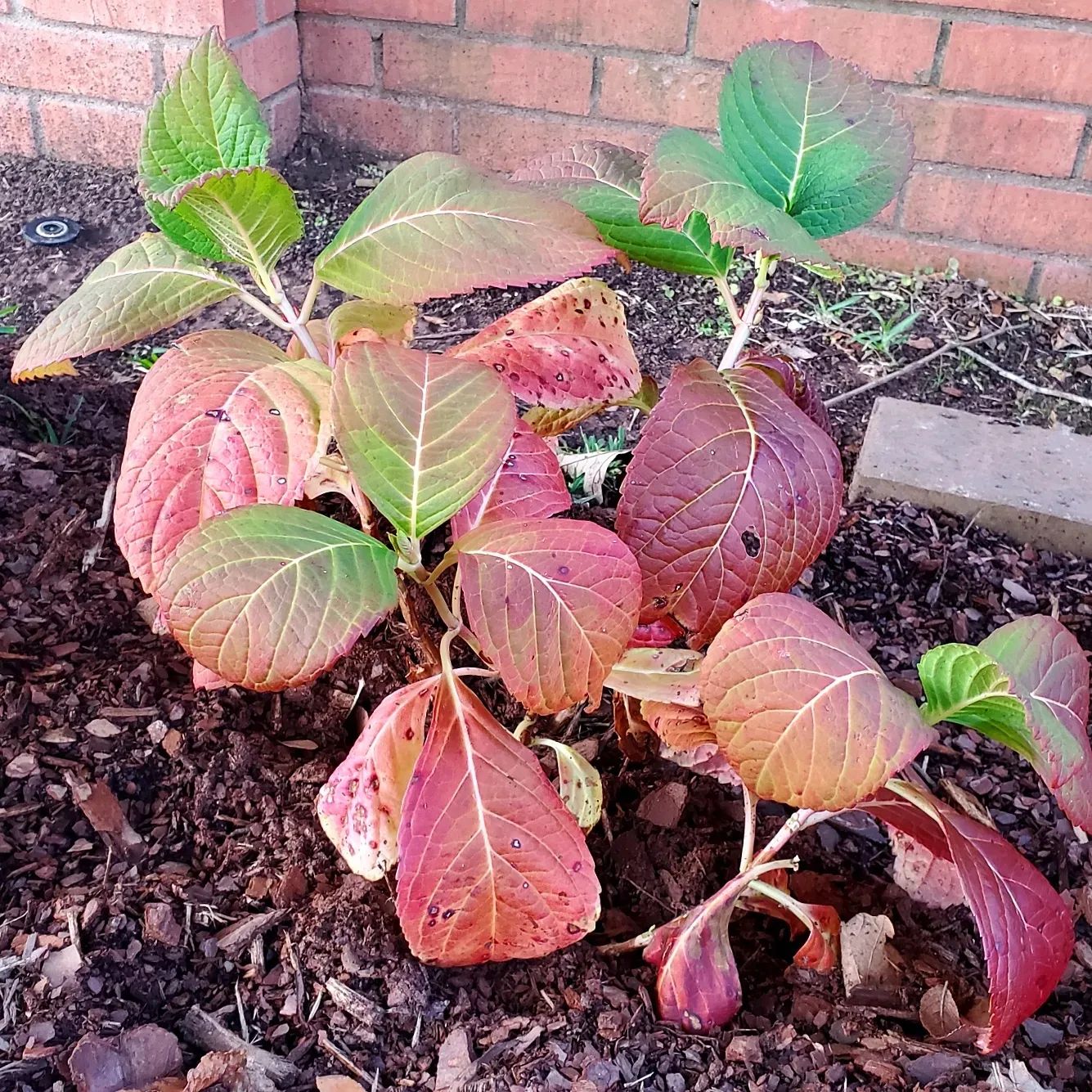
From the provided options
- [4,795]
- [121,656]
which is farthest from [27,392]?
[4,795]

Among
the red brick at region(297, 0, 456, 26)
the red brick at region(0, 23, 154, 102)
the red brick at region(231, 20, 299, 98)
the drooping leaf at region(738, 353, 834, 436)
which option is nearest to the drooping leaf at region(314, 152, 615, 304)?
the drooping leaf at region(738, 353, 834, 436)

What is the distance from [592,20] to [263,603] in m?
2.16

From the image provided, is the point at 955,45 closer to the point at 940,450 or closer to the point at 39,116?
the point at 940,450

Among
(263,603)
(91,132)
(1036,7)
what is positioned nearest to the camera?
(263,603)

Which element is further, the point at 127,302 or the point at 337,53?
the point at 337,53

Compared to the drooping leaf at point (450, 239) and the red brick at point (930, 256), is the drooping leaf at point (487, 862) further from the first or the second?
the red brick at point (930, 256)

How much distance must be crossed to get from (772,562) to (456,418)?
285 mm

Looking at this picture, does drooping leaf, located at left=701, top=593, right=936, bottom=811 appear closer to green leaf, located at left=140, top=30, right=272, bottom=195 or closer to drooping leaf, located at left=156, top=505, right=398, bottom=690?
drooping leaf, located at left=156, top=505, right=398, bottom=690

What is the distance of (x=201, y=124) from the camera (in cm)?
90

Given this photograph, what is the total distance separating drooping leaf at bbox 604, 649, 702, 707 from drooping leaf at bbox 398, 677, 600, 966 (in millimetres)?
148

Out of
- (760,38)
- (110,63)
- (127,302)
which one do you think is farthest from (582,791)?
(110,63)

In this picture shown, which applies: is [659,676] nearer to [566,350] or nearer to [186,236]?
[566,350]

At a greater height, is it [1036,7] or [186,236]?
[1036,7]

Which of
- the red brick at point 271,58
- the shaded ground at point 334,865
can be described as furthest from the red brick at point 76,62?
the shaded ground at point 334,865
